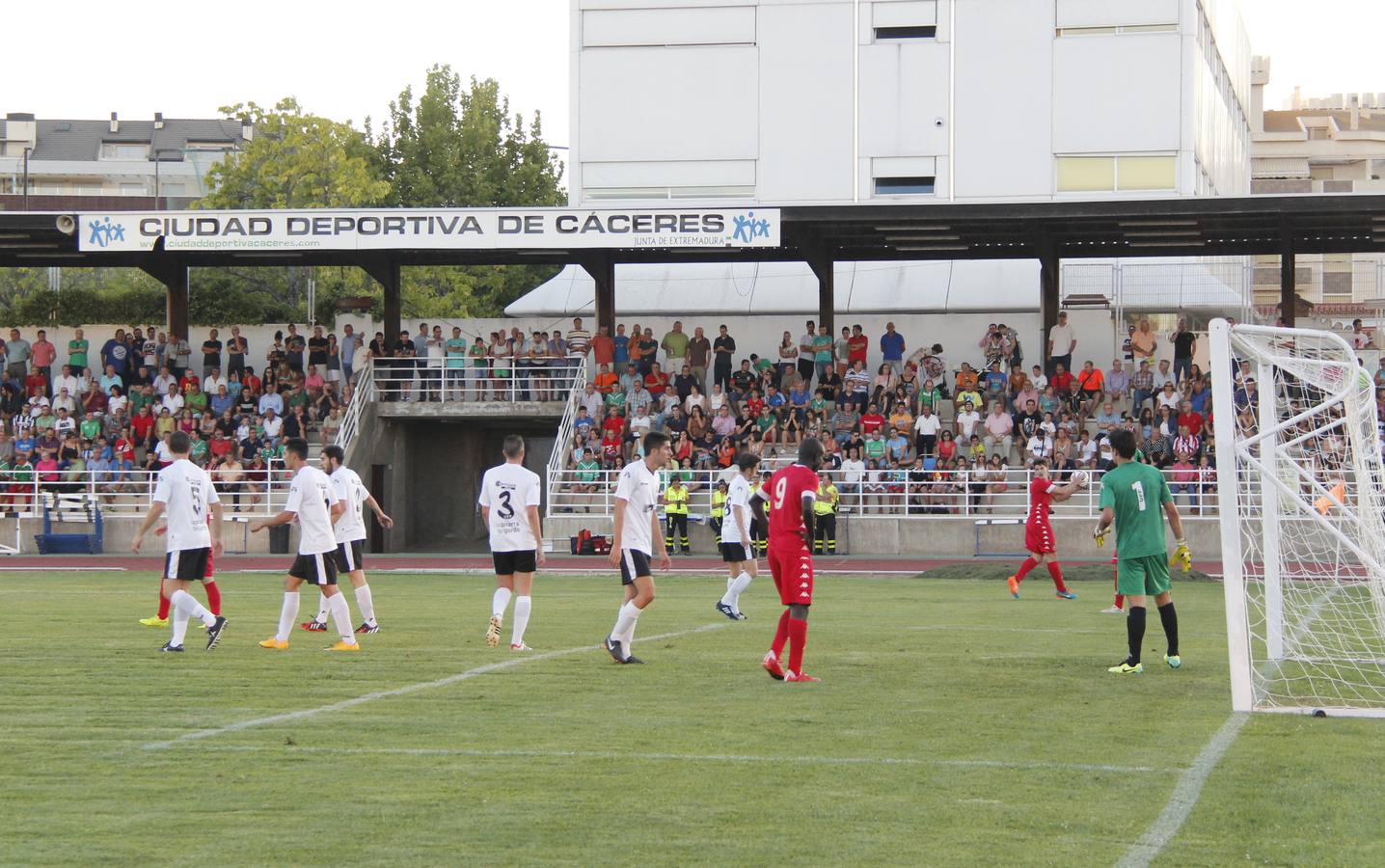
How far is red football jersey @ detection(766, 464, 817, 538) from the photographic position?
11969mm

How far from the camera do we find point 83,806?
764cm

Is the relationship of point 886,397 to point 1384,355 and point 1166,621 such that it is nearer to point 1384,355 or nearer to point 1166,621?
point 1384,355

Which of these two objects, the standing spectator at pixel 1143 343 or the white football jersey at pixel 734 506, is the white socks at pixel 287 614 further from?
the standing spectator at pixel 1143 343

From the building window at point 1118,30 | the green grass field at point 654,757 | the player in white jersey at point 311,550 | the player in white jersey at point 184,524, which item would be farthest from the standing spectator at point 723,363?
the player in white jersey at point 184,524

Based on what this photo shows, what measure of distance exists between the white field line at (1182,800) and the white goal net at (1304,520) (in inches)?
45.4

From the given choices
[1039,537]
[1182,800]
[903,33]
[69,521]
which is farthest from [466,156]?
[1182,800]

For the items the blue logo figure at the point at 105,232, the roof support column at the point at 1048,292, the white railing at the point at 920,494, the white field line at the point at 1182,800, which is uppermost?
the blue logo figure at the point at 105,232

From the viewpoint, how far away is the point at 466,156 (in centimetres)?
7462

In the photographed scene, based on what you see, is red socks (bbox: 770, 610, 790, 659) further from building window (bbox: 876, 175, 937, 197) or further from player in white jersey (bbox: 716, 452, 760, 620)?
building window (bbox: 876, 175, 937, 197)

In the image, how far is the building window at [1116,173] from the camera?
4759cm

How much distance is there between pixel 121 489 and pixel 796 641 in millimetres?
26924

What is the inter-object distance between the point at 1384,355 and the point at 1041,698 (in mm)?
24558

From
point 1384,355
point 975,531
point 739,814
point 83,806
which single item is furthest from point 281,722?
point 1384,355

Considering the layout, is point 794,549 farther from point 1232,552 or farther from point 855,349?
point 855,349
